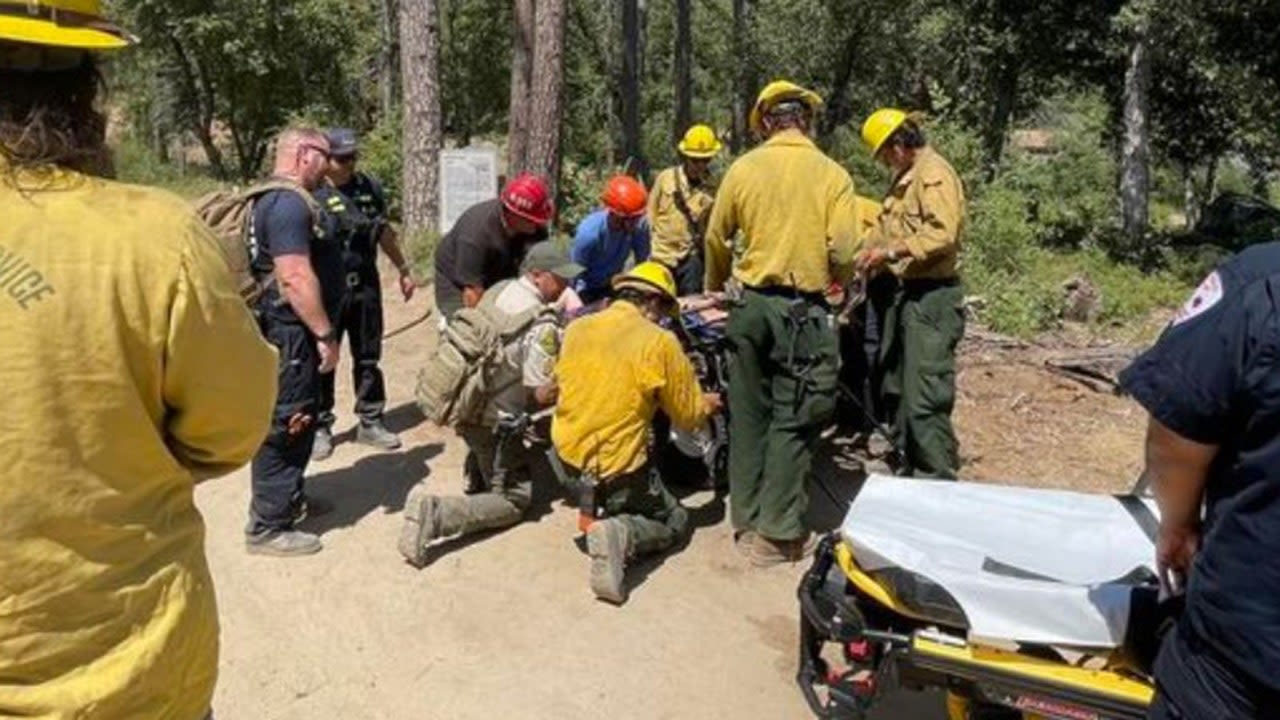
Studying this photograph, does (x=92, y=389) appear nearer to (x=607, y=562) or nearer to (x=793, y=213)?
(x=607, y=562)

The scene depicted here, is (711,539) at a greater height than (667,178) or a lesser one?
lesser

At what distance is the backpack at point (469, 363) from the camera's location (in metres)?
4.91

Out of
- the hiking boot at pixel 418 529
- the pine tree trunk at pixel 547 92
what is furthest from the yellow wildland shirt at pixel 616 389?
the pine tree trunk at pixel 547 92

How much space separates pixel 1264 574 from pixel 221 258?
6.21 ft

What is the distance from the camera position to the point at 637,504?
4.94 metres

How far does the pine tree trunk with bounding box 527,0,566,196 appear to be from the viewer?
376 inches

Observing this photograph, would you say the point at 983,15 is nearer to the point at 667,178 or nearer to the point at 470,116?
the point at 470,116

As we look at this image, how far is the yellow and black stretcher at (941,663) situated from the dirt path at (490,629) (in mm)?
669

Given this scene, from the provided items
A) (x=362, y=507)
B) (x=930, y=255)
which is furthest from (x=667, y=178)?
(x=362, y=507)

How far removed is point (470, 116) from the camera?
27.4 metres

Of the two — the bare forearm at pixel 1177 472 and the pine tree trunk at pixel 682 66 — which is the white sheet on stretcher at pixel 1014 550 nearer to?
the bare forearm at pixel 1177 472

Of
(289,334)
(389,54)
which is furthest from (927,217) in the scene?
(389,54)

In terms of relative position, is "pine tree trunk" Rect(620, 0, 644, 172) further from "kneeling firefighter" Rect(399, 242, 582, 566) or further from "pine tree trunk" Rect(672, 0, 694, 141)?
"kneeling firefighter" Rect(399, 242, 582, 566)

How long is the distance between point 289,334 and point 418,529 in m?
1.04
